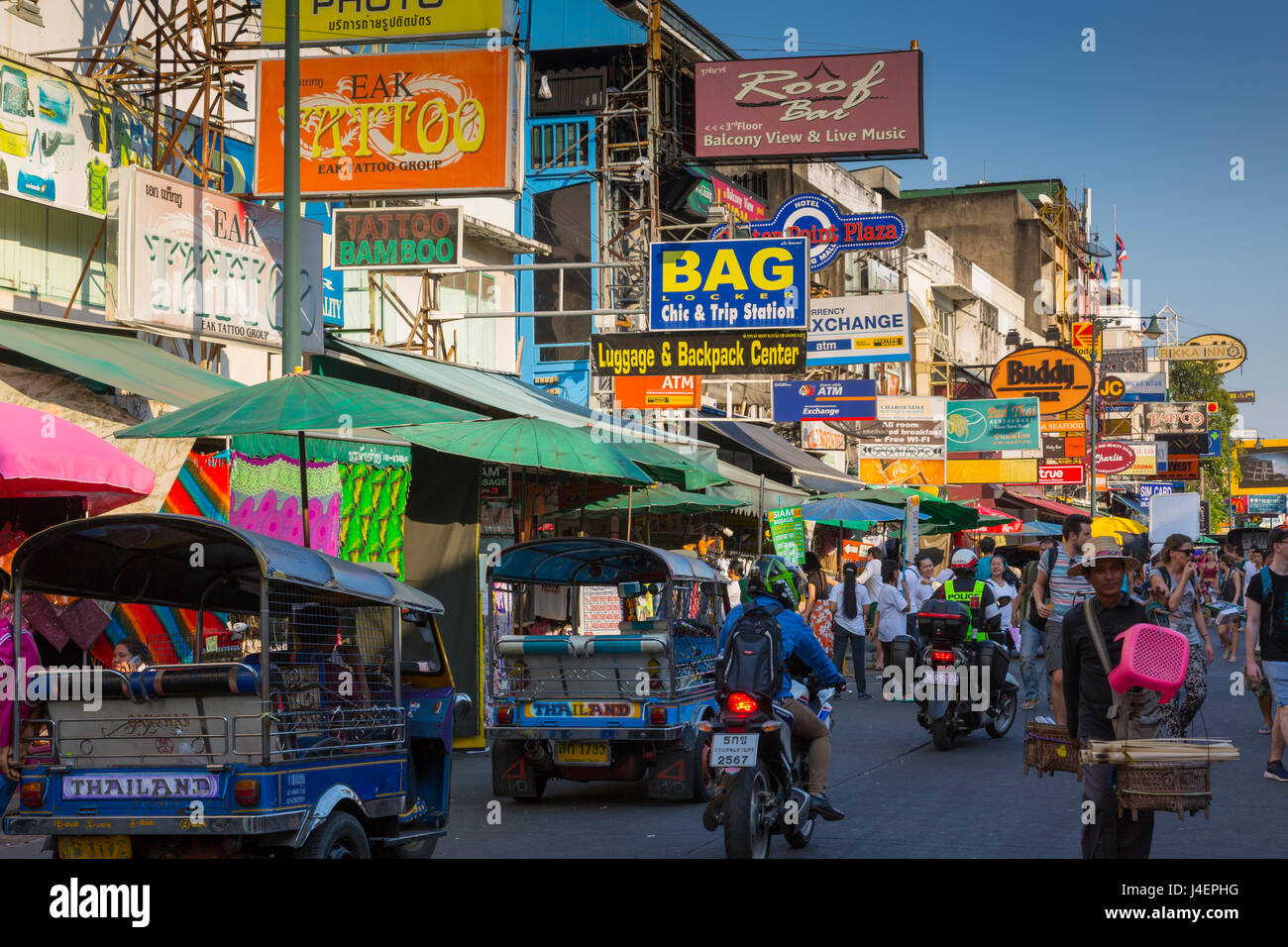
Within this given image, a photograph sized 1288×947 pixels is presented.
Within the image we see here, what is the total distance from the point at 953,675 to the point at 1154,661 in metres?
7.75

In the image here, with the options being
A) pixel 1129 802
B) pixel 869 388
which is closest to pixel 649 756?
pixel 1129 802

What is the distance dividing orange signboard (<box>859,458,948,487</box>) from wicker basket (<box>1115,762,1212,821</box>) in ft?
91.8

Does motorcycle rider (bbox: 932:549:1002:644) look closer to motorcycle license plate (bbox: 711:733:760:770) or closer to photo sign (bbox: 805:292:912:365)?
motorcycle license plate (bbox: 711:733:760:770)

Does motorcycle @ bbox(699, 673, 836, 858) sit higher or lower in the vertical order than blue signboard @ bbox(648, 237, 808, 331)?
lower

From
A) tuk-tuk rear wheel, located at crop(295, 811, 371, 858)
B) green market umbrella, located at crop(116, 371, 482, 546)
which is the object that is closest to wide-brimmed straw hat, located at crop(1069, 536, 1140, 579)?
tuk-tuk rear wheel, located at crop(295, 811, 371, 858)

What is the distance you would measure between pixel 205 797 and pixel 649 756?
5.15 m

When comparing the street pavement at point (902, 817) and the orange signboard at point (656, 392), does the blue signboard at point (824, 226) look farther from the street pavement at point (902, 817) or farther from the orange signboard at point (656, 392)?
the street pavement at point (902, 817)

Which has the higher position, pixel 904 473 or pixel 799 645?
pixel 904 473

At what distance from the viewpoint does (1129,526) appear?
20.9m

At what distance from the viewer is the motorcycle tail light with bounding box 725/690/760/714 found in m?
8.07

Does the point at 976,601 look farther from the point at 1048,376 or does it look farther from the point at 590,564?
the point at 1048,376

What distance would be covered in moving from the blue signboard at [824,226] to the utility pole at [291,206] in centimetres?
1315

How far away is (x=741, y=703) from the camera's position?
26.5 ft

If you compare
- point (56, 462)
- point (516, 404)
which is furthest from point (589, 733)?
point (516, 404)
